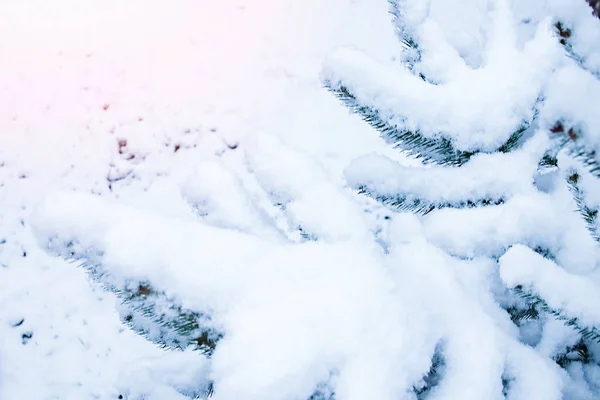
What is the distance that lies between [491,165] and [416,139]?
16cm

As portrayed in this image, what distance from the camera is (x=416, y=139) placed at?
0.80 meters

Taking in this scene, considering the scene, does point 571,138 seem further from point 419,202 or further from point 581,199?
point 419,202

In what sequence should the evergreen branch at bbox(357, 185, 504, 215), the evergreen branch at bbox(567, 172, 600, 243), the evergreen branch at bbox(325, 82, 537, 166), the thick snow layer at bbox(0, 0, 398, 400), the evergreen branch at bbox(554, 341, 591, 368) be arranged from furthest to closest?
1. the thick snow layer at bbox(0, 0, 398, 400)
2. the evergreen branch at bbox(554, 341, 591, 368)
3. the evergreen branch at bbox(357, 185, 504, 215)
4. the evergreen branch at bbox(325, 82, 537, 166)
5. the evergreen branch at bbox(567, 172, 600, 243)

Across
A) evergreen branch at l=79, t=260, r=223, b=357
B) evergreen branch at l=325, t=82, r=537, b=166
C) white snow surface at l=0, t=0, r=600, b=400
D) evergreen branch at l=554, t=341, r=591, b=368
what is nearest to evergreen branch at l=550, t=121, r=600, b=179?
white snow surface at l=0, t=0, r=600, b=400

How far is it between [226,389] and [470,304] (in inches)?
17.6

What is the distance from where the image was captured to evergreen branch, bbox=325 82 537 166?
2.52 ft

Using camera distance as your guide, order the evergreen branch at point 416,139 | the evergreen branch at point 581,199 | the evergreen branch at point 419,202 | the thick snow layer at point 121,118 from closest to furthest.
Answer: the evergreen branch at point 581,199 < the evergreen branch at point 416,139 < the evergreen branch at point 419,202 < the thick snow layer at point 121,118

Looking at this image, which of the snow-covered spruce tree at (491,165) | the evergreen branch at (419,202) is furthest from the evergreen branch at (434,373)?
the evergreen branch at (419,202)

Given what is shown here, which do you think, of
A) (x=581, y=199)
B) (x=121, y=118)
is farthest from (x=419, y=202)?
(x=121, y=118)

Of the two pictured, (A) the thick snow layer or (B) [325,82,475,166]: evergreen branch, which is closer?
(B) [325,82,475,166]: evergreen branch

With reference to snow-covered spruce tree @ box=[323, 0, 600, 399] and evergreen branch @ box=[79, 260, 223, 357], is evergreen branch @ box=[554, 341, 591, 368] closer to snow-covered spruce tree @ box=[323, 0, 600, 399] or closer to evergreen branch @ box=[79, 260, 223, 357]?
snow-covered spruce tree @ box=[323, 0, 600, 399]

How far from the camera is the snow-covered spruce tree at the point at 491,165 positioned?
0.71 meters

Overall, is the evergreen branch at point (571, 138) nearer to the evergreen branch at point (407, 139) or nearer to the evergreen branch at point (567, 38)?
the evergreen branch at point (567, 38)

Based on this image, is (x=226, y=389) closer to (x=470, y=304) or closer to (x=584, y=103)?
(x=470, y=304)
